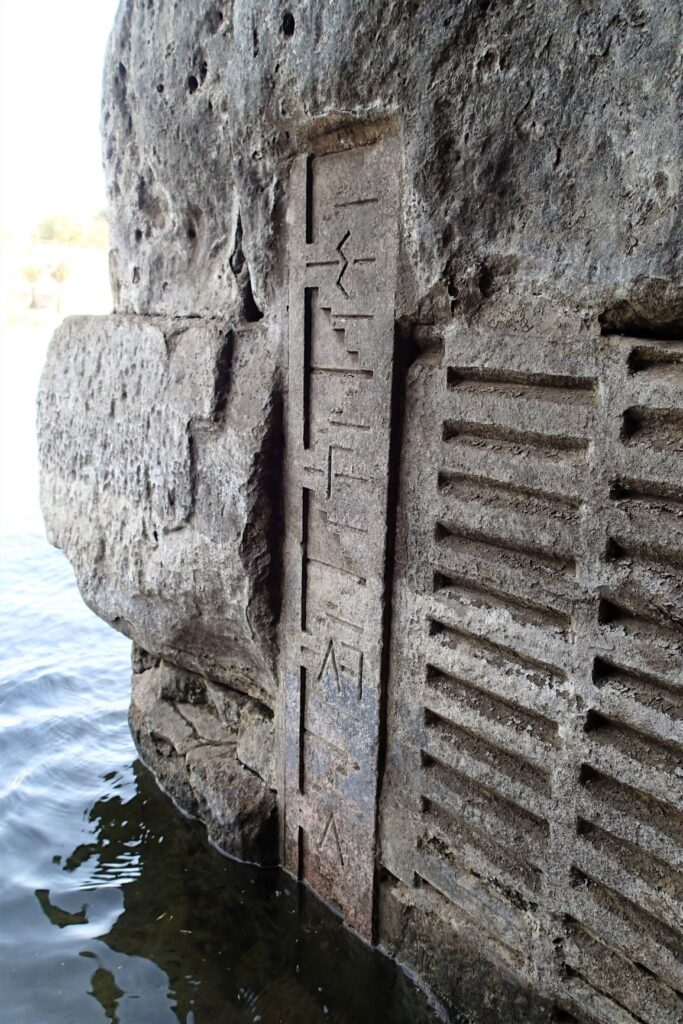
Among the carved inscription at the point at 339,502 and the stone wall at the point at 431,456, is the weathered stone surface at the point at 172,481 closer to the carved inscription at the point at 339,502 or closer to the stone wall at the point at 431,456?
the stone wall at the point at 431,456

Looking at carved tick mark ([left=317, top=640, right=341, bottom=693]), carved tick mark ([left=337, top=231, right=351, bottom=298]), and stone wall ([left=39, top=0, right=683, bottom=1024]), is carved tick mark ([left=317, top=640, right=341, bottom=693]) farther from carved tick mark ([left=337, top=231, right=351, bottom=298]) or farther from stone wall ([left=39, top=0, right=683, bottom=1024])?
carved tick mark ([left=337, top=231, right=351, bottom=298])

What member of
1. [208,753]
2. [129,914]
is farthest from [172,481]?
[129,914]

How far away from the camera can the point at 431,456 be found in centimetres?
201

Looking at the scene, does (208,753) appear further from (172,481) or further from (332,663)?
(172,481)

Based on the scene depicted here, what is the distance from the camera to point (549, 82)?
63.4 inches

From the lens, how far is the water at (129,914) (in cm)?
238

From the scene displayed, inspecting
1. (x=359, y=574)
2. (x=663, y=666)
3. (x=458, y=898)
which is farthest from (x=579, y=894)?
(x=359, y=574)

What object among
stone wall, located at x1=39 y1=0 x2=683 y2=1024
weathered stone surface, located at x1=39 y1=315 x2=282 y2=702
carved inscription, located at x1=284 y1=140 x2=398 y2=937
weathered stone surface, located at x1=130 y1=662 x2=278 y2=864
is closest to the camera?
stone wall, located at x1=39 y1=0 x2=683 y2=1024

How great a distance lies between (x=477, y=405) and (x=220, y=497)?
3.31ft

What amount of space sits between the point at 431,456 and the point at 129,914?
188 centimetres

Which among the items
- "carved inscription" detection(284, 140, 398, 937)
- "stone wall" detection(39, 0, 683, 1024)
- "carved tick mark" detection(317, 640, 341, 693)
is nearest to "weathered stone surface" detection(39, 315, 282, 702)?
"stone wall" detection(39, 0, 683, 1024)

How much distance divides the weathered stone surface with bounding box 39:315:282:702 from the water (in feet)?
2.12

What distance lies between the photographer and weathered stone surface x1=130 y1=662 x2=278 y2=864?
2828mm

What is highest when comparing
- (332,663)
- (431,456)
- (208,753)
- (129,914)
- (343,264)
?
(343,264)
